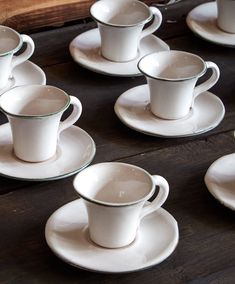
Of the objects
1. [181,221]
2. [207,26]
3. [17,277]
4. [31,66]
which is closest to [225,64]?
[207,26]

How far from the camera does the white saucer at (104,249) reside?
800mm

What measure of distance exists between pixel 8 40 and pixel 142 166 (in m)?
0.32

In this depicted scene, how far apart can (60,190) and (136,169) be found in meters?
0.13

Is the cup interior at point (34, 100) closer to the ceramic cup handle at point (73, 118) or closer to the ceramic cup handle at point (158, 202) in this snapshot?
the ceramic cup handle at point (73, 118)

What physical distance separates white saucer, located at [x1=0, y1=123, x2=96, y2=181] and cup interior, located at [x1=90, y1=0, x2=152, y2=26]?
0.90 ft

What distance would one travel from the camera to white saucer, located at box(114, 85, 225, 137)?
1047 millimetres

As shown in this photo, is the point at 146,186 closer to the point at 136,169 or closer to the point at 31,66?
the point at 136,169

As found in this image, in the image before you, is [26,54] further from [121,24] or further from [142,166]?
[142,166]

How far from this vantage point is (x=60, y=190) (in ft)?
3.06

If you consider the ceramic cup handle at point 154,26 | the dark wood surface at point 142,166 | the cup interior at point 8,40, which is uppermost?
the cup interior at point 8,40

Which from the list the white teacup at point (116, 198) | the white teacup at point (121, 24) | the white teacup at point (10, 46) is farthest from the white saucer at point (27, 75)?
the white teacup at point (116, 198)

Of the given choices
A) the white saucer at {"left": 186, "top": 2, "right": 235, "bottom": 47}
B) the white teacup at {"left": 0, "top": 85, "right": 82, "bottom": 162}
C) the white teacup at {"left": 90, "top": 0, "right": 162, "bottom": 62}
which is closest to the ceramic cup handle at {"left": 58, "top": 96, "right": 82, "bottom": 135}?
the white teacup at {"left": 0, "top": 85, "right": 82, "bottom": 162}

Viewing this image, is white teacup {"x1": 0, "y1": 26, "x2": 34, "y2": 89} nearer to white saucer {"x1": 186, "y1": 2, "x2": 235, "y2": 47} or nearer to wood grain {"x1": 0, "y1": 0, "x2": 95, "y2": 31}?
wood grain {"x1": 0, "y1": 0, "x2": 95, "y2": 31}

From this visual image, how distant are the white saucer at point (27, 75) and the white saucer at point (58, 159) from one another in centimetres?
13
